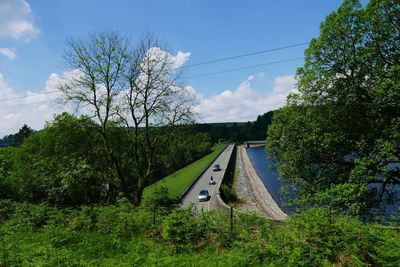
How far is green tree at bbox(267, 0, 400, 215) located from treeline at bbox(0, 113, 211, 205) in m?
12.2

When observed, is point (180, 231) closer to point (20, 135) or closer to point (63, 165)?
point (63, 165)

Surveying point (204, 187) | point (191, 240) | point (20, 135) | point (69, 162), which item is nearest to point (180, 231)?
point (191, 240)

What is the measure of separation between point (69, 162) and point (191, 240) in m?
18.8

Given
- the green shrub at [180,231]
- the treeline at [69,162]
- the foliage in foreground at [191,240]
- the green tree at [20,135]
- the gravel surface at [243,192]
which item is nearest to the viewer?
the foliage in foreground at [191,240]

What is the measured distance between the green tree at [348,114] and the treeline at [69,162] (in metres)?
12.2

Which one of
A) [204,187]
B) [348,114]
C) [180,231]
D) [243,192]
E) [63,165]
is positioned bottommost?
[243,192]

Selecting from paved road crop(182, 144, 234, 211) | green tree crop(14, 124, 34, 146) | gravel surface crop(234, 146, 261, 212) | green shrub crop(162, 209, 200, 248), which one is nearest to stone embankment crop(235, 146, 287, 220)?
gravel surface crop(234, 146, 261, 212)

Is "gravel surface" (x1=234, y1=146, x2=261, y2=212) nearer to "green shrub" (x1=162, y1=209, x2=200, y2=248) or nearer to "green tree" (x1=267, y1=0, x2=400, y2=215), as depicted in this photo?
"green tree" (x1=267, y1=0, x2=400, y2=215)

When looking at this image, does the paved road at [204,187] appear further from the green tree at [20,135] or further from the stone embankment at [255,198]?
the green tree at [20,135]

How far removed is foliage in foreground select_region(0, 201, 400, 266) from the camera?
30.3 ft

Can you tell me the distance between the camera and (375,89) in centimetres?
1498

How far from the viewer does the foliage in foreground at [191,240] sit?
364 inches

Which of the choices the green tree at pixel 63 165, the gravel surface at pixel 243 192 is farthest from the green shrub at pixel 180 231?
the gravel surface at pixel 243 192

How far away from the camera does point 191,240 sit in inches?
461
